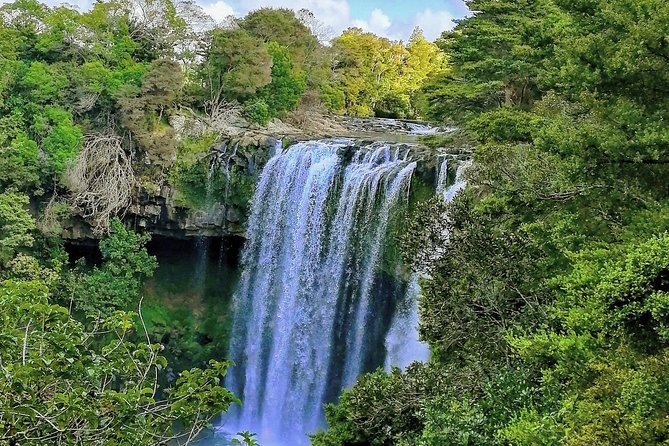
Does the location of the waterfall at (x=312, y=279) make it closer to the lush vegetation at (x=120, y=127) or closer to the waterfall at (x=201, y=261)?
the lush vegetation at (x=120, y=127)

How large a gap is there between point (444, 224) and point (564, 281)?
2.52 metres

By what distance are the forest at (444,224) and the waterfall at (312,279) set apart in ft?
6.93

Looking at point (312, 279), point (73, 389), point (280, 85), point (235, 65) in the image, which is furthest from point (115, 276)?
point (73, 389)

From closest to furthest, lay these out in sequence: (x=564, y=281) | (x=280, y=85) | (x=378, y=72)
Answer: (x=564, y=281) < (x=280, y=85) < (x=378, y=72)

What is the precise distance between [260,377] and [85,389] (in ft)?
51.0

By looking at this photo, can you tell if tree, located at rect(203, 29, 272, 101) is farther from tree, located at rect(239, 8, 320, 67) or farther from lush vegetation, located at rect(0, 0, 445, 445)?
tree, located at rect(239, 8, 320, 67)

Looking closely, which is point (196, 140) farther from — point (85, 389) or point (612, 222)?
point (85, 389)

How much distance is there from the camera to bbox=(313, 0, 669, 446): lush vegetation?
4598 millimetres

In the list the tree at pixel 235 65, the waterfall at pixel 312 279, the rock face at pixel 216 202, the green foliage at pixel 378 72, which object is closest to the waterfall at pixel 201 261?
the rock face at pixel 216 202

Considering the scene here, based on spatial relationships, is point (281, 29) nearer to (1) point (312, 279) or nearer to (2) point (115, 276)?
(1) point (312, 279)

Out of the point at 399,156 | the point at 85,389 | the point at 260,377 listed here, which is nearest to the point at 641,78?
the point at 85,389

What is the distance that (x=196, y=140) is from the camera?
781 inches

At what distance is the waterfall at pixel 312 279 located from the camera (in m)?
16.1

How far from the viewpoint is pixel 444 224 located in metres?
8.41
